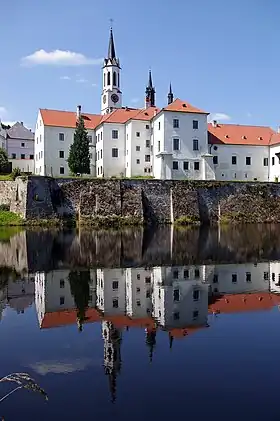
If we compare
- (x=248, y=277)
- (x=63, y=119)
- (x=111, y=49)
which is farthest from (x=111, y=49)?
(x=248, y=277)

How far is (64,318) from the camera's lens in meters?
10.2

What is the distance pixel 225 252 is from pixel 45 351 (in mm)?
14580

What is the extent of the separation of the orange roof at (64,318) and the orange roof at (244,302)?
2.87 metres

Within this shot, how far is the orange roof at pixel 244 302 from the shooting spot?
11.1 meters

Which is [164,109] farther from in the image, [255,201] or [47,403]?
[47,403]

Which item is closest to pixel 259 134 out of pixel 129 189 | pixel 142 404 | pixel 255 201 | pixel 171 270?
pixel 255 201

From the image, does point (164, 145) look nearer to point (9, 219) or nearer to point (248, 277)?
point (9, 219)

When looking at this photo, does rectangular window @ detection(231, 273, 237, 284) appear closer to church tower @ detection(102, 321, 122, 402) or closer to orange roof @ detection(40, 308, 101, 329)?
orange roof @ detection(40, 308, 101, 329)

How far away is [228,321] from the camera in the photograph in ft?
32.8

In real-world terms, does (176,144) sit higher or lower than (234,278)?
higher

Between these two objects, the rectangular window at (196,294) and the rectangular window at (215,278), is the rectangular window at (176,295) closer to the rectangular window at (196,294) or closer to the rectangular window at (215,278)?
the rectangular window at (196,294)

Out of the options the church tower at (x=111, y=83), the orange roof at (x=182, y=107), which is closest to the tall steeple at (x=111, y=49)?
the church tower at (x=111, y=83)

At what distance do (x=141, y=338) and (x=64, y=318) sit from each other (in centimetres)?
236

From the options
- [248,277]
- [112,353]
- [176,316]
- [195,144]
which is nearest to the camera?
[112,353]
